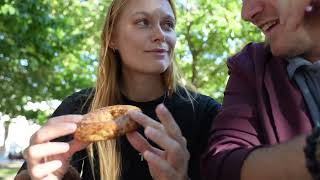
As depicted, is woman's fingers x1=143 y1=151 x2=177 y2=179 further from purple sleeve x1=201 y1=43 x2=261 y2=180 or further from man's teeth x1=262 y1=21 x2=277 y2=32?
man's teeth x1=262 y1=21 x2=277 y2=32

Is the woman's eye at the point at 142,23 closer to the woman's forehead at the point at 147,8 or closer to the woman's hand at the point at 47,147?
the woman's forehead at the point at 147,8

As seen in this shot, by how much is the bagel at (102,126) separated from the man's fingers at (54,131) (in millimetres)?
36

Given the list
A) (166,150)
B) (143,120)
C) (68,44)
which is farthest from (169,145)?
(68,44)

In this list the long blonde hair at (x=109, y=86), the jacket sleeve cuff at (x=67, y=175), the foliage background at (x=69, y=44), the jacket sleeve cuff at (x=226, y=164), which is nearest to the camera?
the jacket sleeve cuff at (x=226, y=164)

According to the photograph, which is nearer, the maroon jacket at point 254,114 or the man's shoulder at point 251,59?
the maroon jacket at point 254,114

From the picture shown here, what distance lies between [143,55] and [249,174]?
1179 millimetres

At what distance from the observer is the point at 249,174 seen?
117 cm

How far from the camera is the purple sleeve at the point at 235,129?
125cm

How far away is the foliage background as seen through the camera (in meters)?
7.08

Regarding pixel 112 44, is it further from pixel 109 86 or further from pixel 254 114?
pixel 254 114

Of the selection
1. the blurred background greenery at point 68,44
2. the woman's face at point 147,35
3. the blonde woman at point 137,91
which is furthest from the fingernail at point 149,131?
the blurred background greenery at point 68,44

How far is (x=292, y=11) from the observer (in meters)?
1.41

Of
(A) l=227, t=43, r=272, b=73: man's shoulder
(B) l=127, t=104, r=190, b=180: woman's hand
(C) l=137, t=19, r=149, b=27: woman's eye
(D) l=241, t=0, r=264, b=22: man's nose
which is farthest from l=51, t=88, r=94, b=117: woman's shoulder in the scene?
(D) l=241, t=0, r=264, b=22: man's nose

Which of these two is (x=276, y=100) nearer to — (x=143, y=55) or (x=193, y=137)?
(x=193, y=137)
